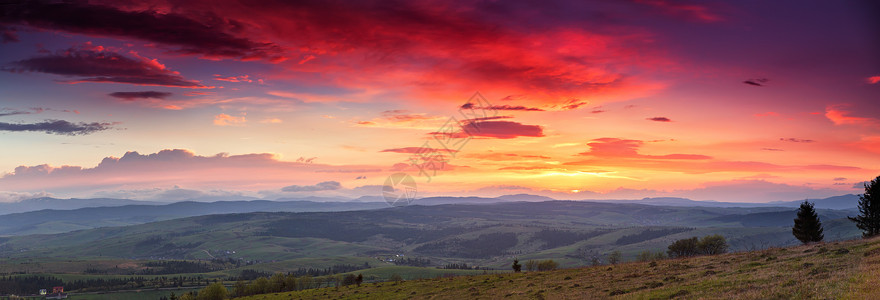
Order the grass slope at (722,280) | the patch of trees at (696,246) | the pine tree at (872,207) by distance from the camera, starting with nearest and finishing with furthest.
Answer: the grass slope at (722,280) → the pine tree at (872,207) → the patch of trees at (696,246)

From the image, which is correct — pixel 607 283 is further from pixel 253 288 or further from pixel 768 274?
pixel 253 288

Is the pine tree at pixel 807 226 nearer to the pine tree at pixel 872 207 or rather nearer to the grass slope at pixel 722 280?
the pine tree at pixel 872 207

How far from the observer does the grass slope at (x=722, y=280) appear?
26.2 metres

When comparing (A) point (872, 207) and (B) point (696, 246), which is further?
(B) point (696, 246)

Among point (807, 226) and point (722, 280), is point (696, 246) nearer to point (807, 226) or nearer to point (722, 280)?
point (807, 226)

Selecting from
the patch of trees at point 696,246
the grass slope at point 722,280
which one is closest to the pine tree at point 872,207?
the patch of trees at point 696,246

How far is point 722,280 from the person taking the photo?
1309 inches

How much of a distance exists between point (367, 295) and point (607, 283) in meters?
36.8

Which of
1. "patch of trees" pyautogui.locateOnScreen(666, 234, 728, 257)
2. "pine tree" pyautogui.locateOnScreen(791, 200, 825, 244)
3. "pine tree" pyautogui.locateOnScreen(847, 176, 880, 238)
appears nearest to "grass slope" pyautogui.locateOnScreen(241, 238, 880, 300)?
"patch of trees" pyautogui.locateOnScreen(666, 234, 728, 257)

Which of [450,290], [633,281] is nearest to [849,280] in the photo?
[633,281]

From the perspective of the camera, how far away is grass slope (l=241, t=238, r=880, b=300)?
26.2 metres

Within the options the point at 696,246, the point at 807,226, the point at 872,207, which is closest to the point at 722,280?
the point at 696,246

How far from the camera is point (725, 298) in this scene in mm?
26734

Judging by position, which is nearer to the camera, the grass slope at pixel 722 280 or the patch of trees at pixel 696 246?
the grass slope at pixel 722 280
